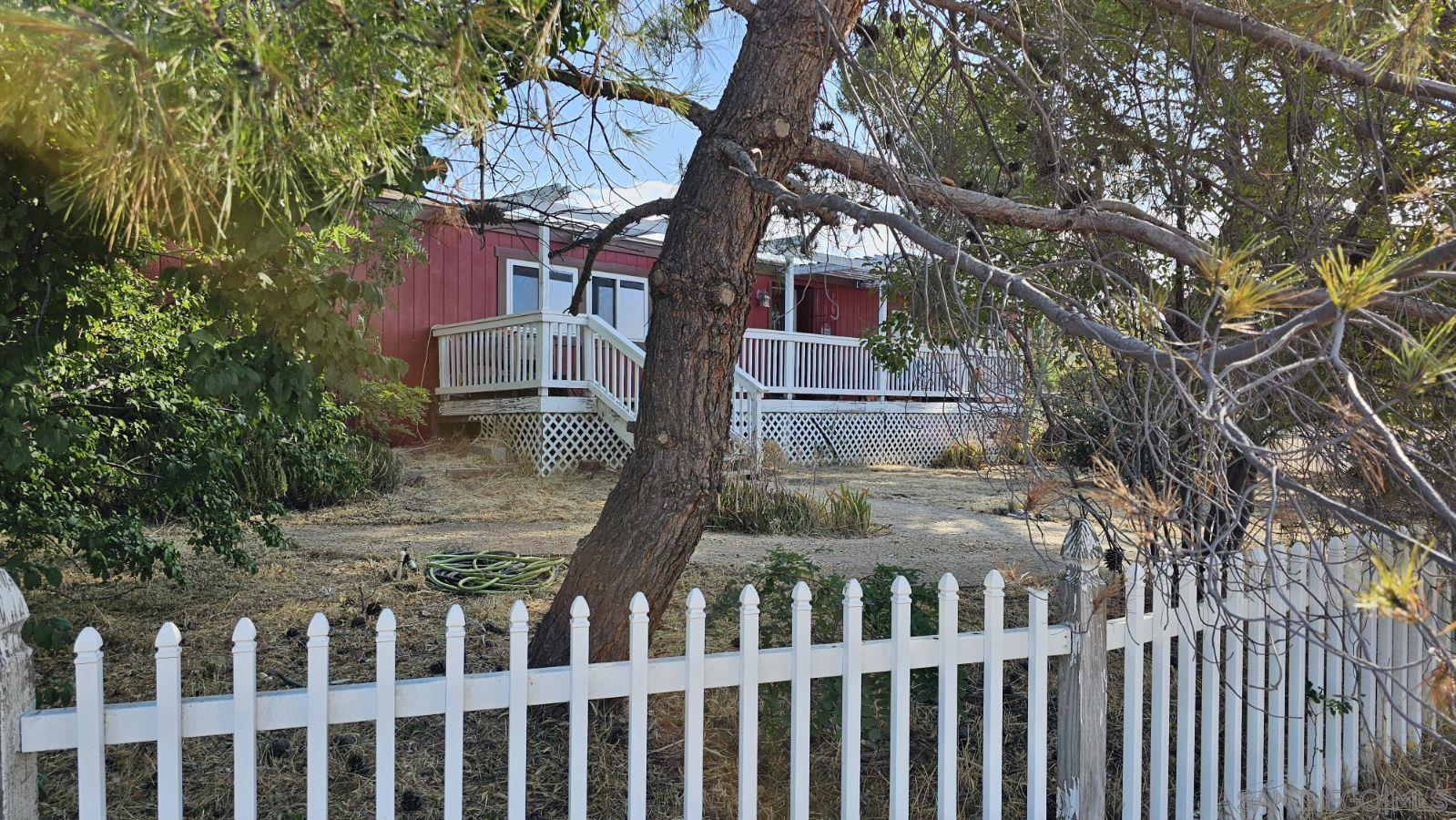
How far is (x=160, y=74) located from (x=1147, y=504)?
5.74ft

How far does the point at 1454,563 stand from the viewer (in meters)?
1.22

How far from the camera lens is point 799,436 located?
1406 centimetres

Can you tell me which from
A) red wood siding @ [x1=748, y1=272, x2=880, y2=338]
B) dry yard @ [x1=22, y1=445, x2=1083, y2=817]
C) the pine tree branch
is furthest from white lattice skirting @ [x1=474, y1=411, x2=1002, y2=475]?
the pine tree branch

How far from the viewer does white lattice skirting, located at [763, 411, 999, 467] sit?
13727 millimetres

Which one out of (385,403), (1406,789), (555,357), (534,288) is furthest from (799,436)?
(1406,789)

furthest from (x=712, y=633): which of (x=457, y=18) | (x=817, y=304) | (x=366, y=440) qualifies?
(x=817, y=304)

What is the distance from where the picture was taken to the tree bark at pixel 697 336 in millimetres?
3037

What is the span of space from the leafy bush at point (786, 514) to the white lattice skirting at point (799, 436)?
6.86ft

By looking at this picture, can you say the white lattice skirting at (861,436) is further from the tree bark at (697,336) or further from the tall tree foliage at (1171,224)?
the tree bark at (697,336)

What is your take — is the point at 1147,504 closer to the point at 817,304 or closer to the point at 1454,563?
the point at 1454,563

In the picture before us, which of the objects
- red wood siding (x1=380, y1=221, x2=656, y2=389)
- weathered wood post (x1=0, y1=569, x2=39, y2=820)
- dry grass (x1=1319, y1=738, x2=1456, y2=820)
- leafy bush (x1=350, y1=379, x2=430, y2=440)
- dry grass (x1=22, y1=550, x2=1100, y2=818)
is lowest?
dry grass (x1=1319, y1=738, x2=1456, y2=820)

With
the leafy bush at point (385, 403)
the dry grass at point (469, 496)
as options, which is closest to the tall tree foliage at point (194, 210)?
the dry grass at point (469, 496)

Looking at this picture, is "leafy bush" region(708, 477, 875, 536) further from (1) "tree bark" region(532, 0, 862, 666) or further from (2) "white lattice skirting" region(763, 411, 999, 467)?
(2) "white lattice skirting" region(763, 411, 999, 467)

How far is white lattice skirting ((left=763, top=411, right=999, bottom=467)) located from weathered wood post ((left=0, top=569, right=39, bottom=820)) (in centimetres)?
1127
